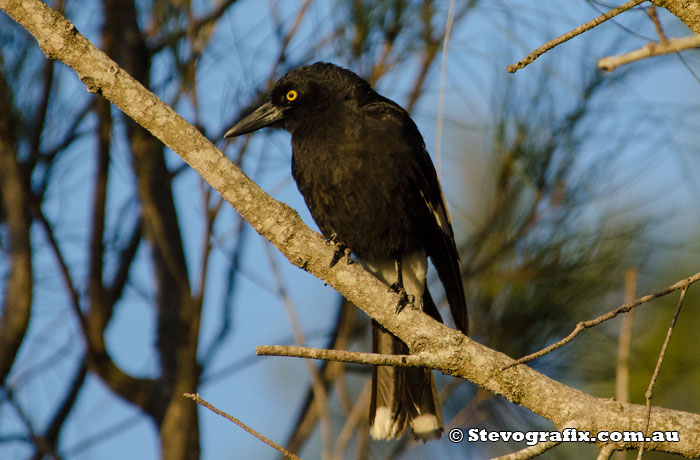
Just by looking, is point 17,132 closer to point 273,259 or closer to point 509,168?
point 273,259

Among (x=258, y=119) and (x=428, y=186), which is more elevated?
(x=258, y=119)

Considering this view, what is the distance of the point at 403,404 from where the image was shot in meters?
3.18

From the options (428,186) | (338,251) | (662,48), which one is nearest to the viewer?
(662,48)

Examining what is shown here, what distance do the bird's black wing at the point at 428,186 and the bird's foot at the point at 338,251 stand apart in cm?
38

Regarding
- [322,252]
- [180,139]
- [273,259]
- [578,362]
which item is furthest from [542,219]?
[180,139]

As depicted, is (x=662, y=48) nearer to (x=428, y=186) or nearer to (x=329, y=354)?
(x=329, y=354)

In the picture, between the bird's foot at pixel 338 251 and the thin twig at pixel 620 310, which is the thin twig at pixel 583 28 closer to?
the thin twig at pixel 620 310

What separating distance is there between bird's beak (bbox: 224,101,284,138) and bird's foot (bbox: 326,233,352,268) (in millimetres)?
582

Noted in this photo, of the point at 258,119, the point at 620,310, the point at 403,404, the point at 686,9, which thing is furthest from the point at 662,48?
the point at 258,119

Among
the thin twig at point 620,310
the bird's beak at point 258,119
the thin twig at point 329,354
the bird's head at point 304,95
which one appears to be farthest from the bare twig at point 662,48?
the bird's beak at point 258,119

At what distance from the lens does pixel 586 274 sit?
3273mm

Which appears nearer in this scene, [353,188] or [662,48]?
[662,48]

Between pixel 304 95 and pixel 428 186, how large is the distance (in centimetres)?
65

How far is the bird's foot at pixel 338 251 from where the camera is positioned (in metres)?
2.32
